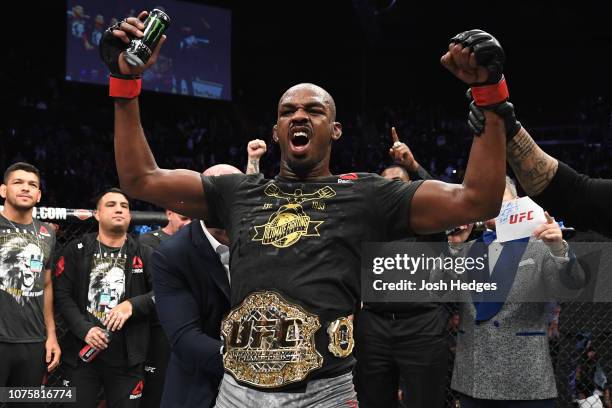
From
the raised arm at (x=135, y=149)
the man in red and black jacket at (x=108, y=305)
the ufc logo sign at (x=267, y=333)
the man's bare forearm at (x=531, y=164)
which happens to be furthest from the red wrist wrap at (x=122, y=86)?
the man in red and black jacket at (x=108, y=305)

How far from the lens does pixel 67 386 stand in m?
3.41

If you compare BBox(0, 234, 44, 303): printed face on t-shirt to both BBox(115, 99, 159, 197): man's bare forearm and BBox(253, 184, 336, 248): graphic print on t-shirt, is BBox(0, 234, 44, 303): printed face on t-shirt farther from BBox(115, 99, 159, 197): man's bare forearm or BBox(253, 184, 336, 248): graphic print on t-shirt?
BBox(253, 184, 336, 248): graphic print on t-shirt

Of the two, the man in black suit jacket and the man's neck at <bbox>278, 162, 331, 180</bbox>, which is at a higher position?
the man's neck at <bbox>278, 162, 331, 180</bbox>

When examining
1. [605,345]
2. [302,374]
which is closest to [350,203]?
[302,374]

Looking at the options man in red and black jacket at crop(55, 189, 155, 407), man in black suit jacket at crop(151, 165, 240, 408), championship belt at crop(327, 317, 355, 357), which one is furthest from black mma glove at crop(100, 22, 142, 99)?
man in red and black jacket at crop(55, 189, 155, 407)

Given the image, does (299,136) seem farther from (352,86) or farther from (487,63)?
(352,86)

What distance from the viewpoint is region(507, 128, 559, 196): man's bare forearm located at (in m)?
1.66

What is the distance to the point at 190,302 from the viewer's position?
2117 mm

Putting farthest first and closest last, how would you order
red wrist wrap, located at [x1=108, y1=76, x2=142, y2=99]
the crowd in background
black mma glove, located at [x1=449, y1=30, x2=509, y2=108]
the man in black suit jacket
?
1. the crowd in background
2. the man in black suit jacket
3. red wrist wrap, located at [x1=108, y1=76, x2=142, y2=99]
4. black mma glove, located at [x1=449, y1=30, x2=509, y2=108]

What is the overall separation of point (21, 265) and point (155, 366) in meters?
0.86

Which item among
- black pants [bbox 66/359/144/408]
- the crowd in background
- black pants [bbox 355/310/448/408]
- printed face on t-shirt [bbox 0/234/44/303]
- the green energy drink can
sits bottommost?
black pants [bbox 66/359/144/408]

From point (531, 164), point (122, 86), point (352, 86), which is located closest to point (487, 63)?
point (531, 164)

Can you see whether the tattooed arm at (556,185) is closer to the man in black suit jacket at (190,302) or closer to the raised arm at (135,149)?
the raised arm at (135,149)

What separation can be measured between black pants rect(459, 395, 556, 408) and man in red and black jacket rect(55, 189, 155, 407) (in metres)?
1.65
